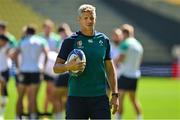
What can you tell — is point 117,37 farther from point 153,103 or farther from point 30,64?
point 153,103

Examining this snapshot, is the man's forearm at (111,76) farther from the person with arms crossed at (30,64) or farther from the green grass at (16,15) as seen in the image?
the green grass at (16,15)

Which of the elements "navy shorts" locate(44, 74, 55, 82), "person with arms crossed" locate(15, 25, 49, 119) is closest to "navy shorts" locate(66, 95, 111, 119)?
"person with arms crossed" locate(15, 25, 49, 119)

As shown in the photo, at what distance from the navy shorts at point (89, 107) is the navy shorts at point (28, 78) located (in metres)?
6.24

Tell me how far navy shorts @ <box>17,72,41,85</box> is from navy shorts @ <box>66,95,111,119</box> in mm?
6241

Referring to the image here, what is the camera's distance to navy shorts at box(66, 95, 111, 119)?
8.22 m

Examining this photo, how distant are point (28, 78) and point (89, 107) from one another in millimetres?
6331

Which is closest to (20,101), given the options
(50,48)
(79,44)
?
(50,48)

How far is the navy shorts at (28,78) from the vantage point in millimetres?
14422

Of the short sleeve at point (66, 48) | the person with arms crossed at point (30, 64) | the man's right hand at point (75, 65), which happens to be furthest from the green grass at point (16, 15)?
the man's right hand at point (75, 65)

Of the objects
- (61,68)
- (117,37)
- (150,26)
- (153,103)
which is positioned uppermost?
(150,26)

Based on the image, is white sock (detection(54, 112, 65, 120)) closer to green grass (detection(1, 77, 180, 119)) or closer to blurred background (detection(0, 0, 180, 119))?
green grass (detection(1, 77, 180, 119))

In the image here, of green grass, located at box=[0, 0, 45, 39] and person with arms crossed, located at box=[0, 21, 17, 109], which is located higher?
green grass, located at box=[0, 0, 45, 39]

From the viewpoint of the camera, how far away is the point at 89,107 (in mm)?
8250

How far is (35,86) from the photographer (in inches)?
571
